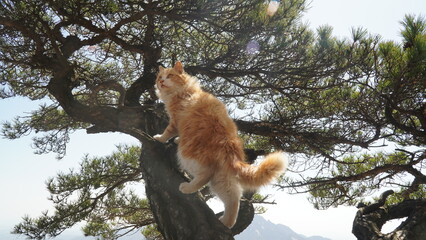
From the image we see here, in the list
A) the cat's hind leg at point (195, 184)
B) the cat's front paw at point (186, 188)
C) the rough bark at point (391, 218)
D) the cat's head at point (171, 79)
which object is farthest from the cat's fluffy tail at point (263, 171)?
the rough bark at point (391, 218)

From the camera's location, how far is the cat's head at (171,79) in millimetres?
2996

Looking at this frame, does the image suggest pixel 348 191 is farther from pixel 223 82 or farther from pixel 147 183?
pixel 147 183

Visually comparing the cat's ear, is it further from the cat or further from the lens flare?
the lens flare

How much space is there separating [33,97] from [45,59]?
1.94 m

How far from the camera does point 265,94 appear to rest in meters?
4.56

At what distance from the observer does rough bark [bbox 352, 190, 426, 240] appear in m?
2.96

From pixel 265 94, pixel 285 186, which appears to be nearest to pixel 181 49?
pixel 265 94

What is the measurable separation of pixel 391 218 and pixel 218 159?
251 centimetres

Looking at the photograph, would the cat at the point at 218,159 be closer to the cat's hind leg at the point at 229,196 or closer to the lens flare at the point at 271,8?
the cat's hind leg at the point at 229,196

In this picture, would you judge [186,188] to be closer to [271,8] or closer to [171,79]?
[171,79]

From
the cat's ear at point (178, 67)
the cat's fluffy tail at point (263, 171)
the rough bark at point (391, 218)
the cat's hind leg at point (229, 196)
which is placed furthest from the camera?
the cat's ear at point (178, 67)

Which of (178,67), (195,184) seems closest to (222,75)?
(178,67)

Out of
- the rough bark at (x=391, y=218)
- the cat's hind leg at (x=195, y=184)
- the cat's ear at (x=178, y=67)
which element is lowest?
the rough bark at (x=391, y=218)

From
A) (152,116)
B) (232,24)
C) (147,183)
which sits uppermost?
(232,24)
